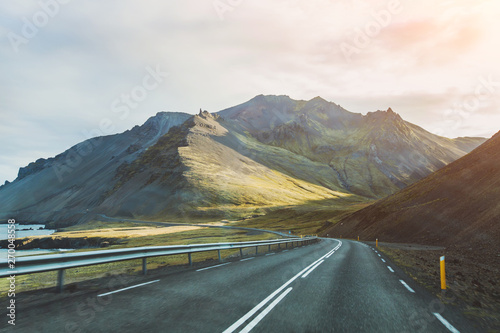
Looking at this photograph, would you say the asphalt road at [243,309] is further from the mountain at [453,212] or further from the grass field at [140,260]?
the mountain at [453,212]

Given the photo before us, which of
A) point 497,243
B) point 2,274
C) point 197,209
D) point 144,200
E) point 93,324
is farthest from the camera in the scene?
point 144,200

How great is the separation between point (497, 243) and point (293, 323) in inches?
1193

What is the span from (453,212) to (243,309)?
1710 inches

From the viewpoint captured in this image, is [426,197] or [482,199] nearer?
[482,199]

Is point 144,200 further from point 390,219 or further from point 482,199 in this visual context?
point 482,199

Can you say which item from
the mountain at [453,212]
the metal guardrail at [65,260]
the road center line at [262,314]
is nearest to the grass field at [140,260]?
the metal guardrail at [65,260]

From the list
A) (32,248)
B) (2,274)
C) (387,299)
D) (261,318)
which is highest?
(2,274)

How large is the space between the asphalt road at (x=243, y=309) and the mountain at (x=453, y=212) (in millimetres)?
23883

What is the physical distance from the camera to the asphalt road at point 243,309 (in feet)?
19.3

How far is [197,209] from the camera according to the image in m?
151

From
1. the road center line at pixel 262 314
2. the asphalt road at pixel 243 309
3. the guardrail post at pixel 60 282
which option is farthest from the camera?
the guardrail post at pixel 60 282

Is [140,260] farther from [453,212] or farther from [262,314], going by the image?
Result: [453,212]

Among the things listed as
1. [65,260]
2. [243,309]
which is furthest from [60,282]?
[243,309]

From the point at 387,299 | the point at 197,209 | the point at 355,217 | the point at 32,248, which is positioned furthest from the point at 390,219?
the point at 197,209
